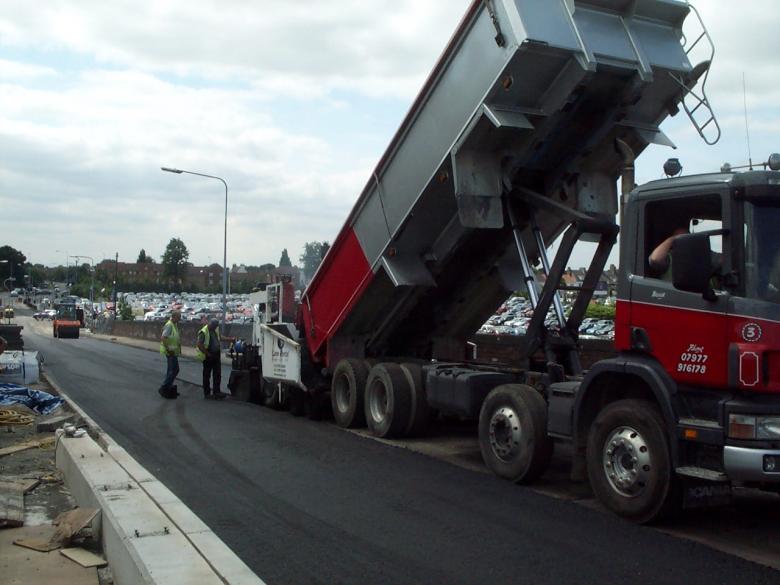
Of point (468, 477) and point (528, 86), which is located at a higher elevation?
point (528, 86)

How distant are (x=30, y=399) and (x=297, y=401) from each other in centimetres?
413

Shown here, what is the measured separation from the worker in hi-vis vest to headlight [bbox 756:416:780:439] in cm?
1230

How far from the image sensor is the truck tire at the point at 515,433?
7703 millimetres

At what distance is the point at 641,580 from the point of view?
16.9 feet

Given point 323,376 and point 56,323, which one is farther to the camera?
point 56,323

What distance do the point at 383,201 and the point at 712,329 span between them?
4.98 meters

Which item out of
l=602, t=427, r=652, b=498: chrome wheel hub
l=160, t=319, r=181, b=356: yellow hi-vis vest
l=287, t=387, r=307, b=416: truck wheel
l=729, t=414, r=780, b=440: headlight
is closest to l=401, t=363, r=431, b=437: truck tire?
l=287, t=387, r=307, b=416: truck wheel

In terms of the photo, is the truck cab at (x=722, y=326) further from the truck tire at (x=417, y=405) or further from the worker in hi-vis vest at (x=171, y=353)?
the worker in hi-vis vest at (x=171, y=353)

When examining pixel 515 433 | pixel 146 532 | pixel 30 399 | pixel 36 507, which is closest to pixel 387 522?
pixel 515 433

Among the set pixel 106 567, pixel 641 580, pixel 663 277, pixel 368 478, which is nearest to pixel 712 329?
pixel 663 277

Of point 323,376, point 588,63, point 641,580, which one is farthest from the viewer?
point 323,376

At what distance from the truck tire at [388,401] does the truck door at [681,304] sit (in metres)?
4.26

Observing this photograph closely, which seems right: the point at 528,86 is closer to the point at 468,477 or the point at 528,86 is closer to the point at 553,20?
the point at 553,20

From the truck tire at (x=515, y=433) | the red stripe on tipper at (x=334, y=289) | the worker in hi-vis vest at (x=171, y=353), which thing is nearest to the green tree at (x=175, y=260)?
the worker in hi-vis vest at (x=171, y=353)
